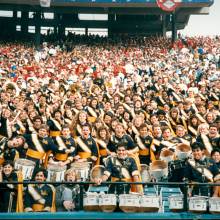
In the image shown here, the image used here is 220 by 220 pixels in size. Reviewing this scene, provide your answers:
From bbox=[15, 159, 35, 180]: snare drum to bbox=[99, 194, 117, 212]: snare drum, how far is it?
135 cm

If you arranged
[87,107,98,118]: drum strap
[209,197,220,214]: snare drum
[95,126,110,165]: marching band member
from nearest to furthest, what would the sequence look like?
[209,197,220,214]: snare drum
[95,126,110,165]: marching band member
[87,107,98,118]: drum strap

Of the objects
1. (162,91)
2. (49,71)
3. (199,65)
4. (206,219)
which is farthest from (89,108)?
(199,65)

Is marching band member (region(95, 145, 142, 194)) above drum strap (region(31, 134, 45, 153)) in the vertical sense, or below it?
below

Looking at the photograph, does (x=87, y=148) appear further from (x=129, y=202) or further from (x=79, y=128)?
(x=129, y=202)

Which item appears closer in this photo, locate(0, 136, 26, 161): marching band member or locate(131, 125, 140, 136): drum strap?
locate(0, 136, 26, 161): marching band member

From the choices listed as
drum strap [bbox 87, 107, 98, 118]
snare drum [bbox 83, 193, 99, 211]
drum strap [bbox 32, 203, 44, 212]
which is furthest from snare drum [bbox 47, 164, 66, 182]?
drum strap [bbox 87, 107, 98, 118]

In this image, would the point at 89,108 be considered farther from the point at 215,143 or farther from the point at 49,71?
the point at 49,71

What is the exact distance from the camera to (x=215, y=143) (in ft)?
26.3

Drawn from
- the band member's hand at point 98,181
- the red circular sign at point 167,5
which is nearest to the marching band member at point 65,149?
the band member's hand at point 98,181

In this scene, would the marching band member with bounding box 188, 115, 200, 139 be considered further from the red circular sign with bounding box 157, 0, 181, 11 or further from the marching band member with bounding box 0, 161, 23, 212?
the red circular sign with bounding box 157, 0, 181, 11

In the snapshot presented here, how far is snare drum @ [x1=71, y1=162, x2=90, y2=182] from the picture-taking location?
6.80 m

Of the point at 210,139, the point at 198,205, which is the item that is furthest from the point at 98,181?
the point at 210,139

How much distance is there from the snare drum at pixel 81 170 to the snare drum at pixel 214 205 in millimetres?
1997

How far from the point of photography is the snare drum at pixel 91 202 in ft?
20.2
